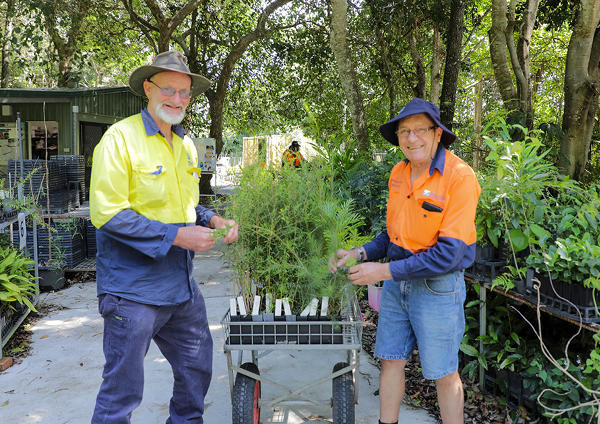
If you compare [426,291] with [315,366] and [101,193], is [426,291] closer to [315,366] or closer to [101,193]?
[101,193]

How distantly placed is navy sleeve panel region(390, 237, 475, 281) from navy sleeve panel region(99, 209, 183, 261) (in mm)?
1081

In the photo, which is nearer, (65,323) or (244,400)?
(244,400)

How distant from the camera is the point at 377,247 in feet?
8.51

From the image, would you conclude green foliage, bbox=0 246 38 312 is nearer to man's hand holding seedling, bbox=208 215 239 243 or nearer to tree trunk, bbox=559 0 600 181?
man's hand holding seedling, bbox=208 215 239 243

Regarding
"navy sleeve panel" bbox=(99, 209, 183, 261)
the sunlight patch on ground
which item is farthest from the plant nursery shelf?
the sunlight patch on ground

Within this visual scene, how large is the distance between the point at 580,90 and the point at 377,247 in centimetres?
438

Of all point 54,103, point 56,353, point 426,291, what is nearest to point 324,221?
point 426,291

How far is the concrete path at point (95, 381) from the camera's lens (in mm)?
3094

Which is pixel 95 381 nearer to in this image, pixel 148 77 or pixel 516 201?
pixel 148 77

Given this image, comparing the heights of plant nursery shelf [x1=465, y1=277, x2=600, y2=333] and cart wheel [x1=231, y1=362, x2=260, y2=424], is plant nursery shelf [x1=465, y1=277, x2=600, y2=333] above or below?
above

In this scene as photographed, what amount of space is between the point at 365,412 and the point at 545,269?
150 cm

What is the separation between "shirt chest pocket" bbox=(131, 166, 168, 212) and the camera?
2.24 m

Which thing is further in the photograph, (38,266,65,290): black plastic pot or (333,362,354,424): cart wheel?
(38,266,65,290): black plastic pot

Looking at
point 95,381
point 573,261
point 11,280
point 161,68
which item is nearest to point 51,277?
point 11,280
